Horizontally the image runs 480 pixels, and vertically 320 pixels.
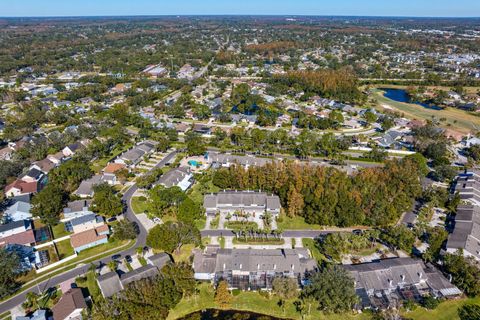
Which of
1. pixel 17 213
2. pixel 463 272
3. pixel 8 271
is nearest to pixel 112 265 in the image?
pixel 8 271

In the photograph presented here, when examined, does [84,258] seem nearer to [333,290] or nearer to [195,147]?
[333,290]

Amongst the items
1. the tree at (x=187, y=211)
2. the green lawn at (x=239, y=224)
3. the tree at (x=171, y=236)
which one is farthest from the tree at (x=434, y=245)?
the tree at (x=187, y=211)

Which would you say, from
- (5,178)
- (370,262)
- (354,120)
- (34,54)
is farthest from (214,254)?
(34,54)

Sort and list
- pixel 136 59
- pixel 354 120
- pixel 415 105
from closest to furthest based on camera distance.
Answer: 1. pixel 354 120
2. pixel 415 105
3. pixel 136 59

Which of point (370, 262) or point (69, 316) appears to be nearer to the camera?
point (69, 316)

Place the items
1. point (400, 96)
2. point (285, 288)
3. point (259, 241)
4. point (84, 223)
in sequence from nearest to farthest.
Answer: point (285, 288), point (259, 241), point (84, 223), point (400, 96)

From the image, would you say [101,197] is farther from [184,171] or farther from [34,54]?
[34,54]

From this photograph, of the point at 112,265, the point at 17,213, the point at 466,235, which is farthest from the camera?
the point at 17,213

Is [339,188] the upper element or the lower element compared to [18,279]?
upper
